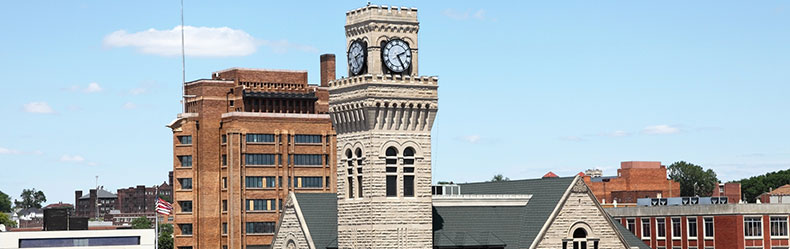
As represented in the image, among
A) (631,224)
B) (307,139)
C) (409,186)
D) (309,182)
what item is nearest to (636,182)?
(309,182)

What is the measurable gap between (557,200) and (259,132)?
6807 cm

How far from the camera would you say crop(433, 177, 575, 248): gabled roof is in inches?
3361

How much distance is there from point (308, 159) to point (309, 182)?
2751mm

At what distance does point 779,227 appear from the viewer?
102 m

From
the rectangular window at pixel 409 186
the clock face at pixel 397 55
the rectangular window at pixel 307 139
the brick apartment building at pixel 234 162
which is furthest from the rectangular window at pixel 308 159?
the clock face at pixel 397 55

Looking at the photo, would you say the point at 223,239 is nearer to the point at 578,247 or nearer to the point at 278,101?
the point at 278,101

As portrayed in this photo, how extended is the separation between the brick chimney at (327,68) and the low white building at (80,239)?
1192 inches

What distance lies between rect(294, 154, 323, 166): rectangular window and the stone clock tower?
71.2 m

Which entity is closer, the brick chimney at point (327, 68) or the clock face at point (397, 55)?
the clock face at point (397, 55)

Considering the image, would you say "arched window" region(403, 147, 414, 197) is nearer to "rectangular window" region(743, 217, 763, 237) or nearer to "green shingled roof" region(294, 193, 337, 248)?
"green shingled roof" region(294, 193, 337, 248)

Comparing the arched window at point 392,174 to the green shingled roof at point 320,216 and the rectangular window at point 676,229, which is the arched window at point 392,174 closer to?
the green shingled roof at point 320,216

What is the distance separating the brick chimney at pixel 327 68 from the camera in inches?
6229

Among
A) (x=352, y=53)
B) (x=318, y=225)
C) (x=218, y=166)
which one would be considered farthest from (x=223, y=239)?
(x=352, y=53)

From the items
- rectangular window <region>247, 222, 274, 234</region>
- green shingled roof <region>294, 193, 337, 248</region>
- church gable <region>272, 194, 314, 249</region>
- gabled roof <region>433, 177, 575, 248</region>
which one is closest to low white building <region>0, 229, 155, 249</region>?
rectangular window <region>247, 222, 274, 234</region>
